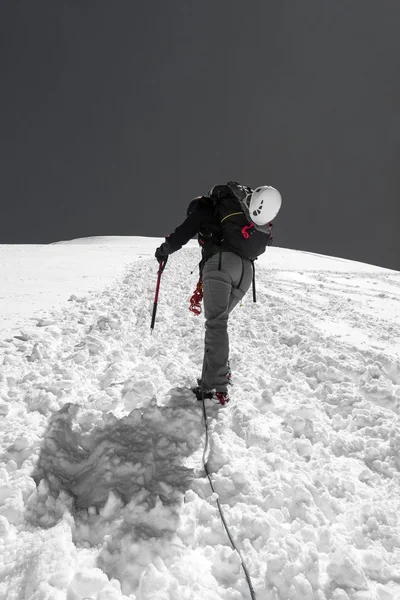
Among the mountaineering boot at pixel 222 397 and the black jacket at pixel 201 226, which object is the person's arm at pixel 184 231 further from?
the mountaineering boot at pixel 222 397

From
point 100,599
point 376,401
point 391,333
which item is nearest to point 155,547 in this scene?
point 100,599

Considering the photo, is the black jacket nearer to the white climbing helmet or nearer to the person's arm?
the person's arm

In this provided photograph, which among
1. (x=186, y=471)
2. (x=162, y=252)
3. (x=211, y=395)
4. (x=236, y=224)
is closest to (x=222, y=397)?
(x=211, y=395)

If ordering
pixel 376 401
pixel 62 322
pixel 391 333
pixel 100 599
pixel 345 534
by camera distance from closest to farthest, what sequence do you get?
pixel 100 599 → pixel 345 534 → pixel 376 401 → pixel 62 322 → pixel 391 333

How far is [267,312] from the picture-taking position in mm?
8320

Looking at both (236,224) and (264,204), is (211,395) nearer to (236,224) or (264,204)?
(236,224)

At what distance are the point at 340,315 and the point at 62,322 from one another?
597cm

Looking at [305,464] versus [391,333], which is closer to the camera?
[305,464]

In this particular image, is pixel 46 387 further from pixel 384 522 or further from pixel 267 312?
pixel 267 312

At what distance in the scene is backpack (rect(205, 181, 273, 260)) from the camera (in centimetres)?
372

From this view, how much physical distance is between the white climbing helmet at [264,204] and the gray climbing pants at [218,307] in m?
Result: 0.50

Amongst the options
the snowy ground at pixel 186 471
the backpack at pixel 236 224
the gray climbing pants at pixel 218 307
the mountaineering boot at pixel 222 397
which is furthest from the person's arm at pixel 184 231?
the mountaineering boot at pixel 222 397

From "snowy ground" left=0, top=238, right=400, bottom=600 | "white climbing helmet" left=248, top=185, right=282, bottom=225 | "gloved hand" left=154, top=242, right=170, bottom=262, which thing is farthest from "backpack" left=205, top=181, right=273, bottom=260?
"snowy ground" left=0, top=238, right=400, bottom=600

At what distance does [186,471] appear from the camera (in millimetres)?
2744
